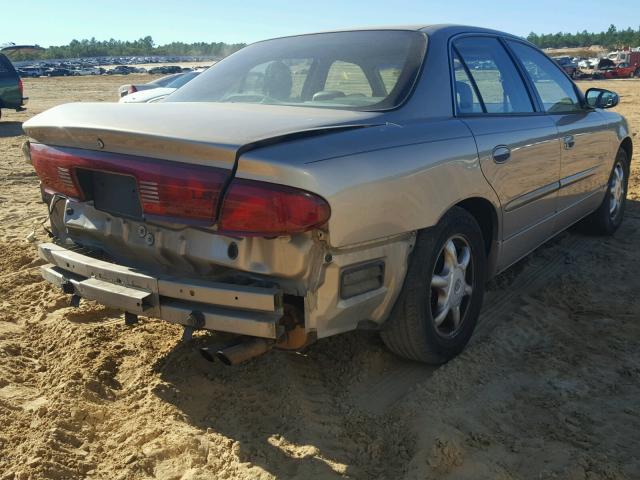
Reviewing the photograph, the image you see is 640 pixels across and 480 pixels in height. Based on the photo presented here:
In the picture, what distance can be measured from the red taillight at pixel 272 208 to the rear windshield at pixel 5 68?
15.5m

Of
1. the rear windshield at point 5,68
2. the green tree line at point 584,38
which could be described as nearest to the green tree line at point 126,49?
the green tree line at point 584,38

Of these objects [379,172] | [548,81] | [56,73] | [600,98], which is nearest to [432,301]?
[379,172]

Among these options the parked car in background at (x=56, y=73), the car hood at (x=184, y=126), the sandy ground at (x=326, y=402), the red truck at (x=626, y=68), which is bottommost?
the parked car in background at (x=56, y=73)

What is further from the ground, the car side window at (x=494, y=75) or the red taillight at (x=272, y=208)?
the car side window at (x=494, y=75)

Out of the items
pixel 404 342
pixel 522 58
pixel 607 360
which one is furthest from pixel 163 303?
pixel 522 58

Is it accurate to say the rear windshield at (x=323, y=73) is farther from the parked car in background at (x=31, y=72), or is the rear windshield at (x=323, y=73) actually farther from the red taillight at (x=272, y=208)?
the parked car in background at (x=31, y=72)

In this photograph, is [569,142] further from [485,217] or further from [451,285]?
[451,285]

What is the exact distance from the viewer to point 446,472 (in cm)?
228

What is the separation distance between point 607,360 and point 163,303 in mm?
2243

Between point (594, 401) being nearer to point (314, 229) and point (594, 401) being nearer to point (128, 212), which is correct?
point (314, 229)

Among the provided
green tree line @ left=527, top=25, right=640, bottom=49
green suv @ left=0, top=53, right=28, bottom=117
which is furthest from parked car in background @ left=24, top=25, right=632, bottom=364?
green tree line @ left=527, top=25, right=640, bottom=49

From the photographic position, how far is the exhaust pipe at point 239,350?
2.35 meters

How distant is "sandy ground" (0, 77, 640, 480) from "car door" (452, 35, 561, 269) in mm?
531

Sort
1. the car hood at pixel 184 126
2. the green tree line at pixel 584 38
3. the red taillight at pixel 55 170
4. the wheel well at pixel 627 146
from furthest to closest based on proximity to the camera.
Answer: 1. the green tree line at pixel 584 38
2. the wheel well at pixel 627 146
3. the red taillight at pixel 55 170
4. the car hood at pixel 184 126
